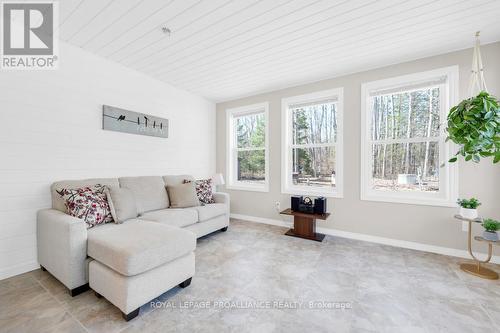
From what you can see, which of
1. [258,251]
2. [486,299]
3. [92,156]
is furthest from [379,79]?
[92,156]

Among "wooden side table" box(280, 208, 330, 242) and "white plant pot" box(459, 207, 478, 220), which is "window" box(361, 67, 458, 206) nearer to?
"white plant pot" box(459, 207, 478, 220)

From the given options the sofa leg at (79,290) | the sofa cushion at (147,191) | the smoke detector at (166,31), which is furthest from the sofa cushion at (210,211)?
the smoke detector at (166,31)

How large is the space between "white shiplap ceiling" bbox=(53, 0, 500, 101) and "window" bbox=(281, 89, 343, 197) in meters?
0.56

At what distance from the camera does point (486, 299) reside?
1751 millimetres

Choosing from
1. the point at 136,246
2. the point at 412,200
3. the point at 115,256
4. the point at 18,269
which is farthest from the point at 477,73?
the point at 18,269

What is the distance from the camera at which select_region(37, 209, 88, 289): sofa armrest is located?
1.74 metres

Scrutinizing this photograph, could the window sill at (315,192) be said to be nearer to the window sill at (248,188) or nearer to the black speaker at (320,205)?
the black speaker at (320,205)

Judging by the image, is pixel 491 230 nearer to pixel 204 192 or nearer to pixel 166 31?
pixel 204 192

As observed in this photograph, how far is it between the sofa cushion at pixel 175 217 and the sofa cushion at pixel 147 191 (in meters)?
0.19

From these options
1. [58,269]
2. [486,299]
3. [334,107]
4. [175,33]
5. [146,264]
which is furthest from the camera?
[334,107]

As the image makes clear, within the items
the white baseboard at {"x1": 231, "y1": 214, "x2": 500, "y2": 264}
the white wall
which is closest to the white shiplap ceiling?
the white wall

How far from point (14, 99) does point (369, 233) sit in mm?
4520

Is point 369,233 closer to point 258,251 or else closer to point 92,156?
point 258,251

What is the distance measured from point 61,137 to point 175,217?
62.3 inches
